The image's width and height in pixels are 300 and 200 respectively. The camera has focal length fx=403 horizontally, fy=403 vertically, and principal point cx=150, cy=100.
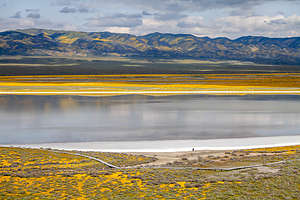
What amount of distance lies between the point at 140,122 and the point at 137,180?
10.8 m

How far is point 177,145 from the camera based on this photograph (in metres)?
13.3

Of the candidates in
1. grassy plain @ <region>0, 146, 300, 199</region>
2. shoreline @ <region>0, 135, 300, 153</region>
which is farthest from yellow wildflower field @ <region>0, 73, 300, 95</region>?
grassy plain @ <region>0, 146, 300, 199</region>

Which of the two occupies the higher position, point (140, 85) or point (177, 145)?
point (140, 85)

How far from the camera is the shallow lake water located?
15.4 metres

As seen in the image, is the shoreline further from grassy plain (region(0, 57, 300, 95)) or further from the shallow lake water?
grassy plain (region(0, 57, 300, 95))

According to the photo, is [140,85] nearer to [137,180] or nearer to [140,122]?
[140,122]

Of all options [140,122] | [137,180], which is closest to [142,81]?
[140,122]

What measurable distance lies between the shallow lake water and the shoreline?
0.70m

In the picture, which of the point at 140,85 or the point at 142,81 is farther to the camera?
the point at 142,81

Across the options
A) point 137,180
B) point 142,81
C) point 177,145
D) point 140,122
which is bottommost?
point 137,180

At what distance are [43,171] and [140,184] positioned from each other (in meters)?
2.31

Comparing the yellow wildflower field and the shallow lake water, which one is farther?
the yellow wildflower field

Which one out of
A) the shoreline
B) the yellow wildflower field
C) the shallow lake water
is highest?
the yellow wildflower field

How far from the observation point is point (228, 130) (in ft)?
54.4
